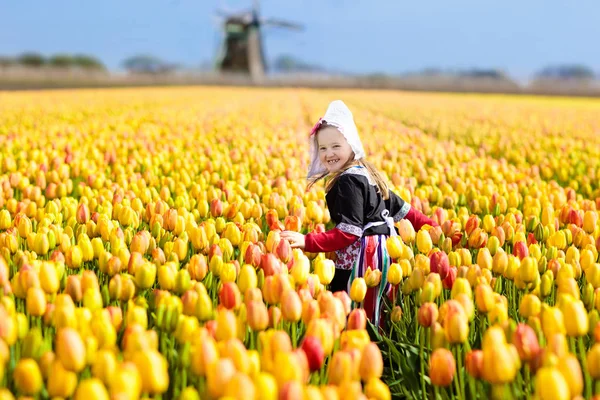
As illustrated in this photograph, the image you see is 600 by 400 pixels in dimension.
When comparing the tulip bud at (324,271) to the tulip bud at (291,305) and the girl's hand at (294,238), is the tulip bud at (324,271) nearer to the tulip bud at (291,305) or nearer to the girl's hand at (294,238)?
the girl's hand at (294,238)

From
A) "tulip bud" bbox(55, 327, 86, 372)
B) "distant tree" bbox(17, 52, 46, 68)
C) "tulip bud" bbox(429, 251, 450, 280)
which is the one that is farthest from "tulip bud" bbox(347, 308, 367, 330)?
"distant tree" bbox(17, 52, 46, 68)

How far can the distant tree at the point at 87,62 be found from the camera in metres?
97.4

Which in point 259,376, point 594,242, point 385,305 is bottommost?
point 385,305

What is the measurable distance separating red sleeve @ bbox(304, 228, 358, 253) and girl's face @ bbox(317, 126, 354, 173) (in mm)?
447

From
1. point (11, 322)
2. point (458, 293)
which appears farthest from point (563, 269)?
point (11, 322)

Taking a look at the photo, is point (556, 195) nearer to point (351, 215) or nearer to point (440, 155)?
point (351, 215)

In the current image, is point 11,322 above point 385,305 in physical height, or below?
above

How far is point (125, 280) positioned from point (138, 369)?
80cm

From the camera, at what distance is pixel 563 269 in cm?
258

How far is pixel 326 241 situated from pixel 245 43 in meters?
59.2

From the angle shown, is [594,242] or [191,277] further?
[594,242]

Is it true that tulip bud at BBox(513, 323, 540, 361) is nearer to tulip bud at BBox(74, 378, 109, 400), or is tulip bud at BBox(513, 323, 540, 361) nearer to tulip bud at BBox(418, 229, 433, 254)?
tulip bud at BBox(74, 378, 109, 400)

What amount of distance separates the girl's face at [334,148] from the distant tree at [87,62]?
99.7 m

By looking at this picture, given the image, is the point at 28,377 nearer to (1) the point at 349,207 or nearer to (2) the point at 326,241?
(2) the point at 326,241
